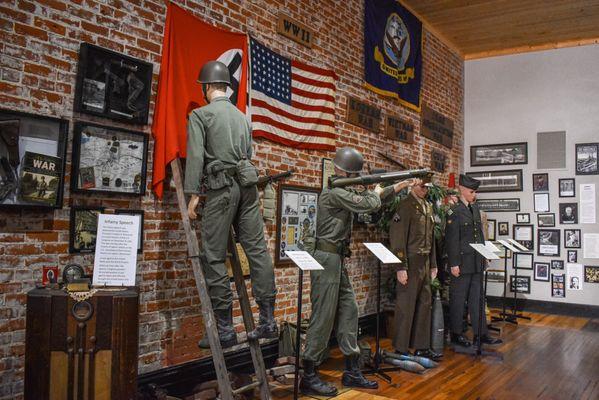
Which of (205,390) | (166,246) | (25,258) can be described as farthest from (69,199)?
(205,390)

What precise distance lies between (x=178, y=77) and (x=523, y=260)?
6566mm

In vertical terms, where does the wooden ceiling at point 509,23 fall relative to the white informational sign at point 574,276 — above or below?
above

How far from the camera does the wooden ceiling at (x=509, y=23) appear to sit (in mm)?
6801

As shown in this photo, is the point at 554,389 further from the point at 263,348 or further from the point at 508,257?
the point at 508,257

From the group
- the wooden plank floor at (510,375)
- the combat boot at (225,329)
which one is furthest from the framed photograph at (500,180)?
the combat boot at (225,329)

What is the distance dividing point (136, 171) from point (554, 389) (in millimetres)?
3577

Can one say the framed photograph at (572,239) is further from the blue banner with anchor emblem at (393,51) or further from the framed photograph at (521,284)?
the blue banner with anchor emblem at (393,51)

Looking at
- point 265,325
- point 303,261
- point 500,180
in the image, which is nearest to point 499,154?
point 500,180

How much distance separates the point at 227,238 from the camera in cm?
315

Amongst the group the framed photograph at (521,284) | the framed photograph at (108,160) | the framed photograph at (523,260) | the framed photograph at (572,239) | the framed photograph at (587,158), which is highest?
the framed photograph at (587,158)

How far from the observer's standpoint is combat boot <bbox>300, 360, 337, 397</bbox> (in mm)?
3829

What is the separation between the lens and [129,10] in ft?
11.2

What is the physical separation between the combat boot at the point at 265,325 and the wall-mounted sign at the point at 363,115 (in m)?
2.99

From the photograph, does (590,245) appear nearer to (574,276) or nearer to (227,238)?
(574,276)
